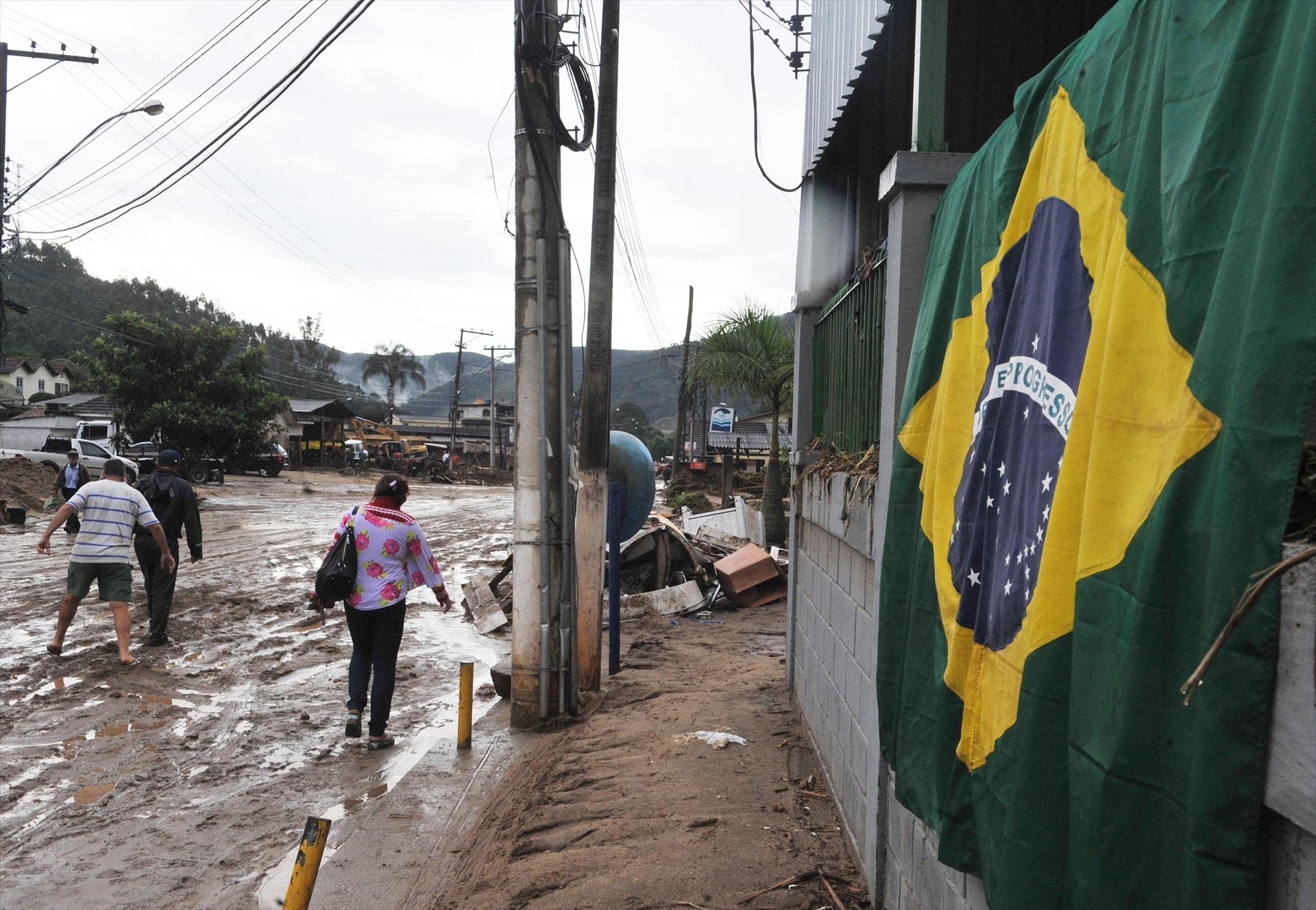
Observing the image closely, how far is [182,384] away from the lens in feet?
119

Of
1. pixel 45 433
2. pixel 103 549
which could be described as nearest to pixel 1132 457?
pixel 103 549

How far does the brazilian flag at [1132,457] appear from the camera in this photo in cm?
128

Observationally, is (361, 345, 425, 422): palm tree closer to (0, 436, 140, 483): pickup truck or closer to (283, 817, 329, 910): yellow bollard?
(0, 436, 140, 483): pickup truck

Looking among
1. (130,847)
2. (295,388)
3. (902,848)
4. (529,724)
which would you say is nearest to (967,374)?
(902,848)

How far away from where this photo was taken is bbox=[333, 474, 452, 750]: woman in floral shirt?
655 cm

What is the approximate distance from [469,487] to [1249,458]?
4834 centimetres

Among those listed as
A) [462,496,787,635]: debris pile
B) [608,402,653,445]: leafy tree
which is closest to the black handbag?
[462,496,787,635]: debris pile

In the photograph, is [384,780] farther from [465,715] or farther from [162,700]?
[162,700]

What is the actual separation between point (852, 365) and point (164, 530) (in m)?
7.64

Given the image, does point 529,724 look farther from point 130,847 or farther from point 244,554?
point 244,554

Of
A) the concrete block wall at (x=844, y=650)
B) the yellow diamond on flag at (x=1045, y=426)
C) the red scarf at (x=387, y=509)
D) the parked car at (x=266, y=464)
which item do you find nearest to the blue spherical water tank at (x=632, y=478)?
the red scarf at (x=387, y=509)

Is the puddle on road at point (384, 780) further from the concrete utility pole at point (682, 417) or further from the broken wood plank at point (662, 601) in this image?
the concrete utility pole at point (682, 417)

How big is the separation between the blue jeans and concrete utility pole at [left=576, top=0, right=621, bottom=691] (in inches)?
72.3

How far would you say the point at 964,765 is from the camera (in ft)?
8.00
